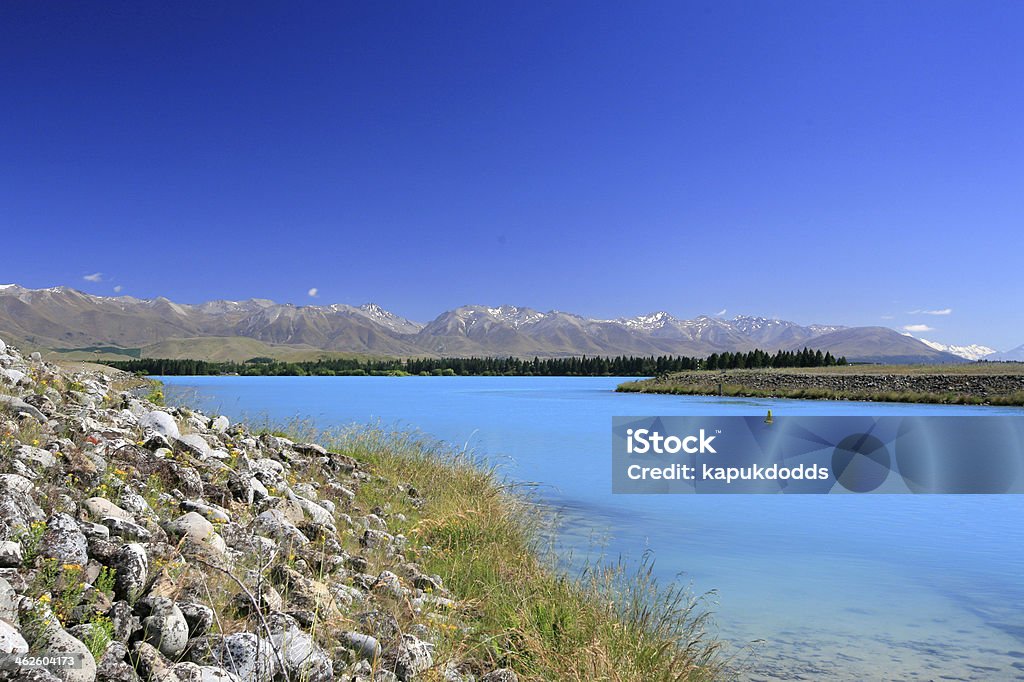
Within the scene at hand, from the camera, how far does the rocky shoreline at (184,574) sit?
3.98m

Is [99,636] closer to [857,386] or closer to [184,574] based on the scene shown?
[184,574]

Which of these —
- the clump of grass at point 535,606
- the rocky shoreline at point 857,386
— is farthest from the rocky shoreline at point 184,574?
the rocky shoreline at point 857,386

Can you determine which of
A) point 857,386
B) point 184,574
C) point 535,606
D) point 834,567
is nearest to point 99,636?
point 184,574

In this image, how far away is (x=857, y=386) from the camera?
6175 centimetres

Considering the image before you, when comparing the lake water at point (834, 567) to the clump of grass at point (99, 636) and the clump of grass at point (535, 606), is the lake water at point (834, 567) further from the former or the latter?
the clump of grass at point (99, 636)

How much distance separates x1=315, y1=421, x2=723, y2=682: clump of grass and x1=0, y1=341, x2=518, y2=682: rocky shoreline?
0.82 ft

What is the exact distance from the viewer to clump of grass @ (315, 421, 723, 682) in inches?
211

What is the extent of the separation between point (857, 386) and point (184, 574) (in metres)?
65.5

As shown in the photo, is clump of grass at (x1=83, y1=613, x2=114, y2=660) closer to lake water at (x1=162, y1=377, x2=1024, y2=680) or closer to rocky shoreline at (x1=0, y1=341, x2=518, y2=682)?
rocky shoreline at (x1=0, y1=341, x2=518, y2=682)

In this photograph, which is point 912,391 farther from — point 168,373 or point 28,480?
point 168,373

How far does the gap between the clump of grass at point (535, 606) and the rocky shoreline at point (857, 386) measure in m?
54.3

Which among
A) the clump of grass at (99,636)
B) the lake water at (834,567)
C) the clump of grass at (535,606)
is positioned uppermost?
the clump of grass at (99,636)

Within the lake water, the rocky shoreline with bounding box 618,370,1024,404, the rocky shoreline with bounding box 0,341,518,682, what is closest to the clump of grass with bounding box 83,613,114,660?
the rocky shoreline with bounding box 0,341,518,682

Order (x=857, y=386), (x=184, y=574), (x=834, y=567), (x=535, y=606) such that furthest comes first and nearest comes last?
(x=857, y=386) → (x=834, y=567) → (x=535, y=606) → (x=184, y=574)
